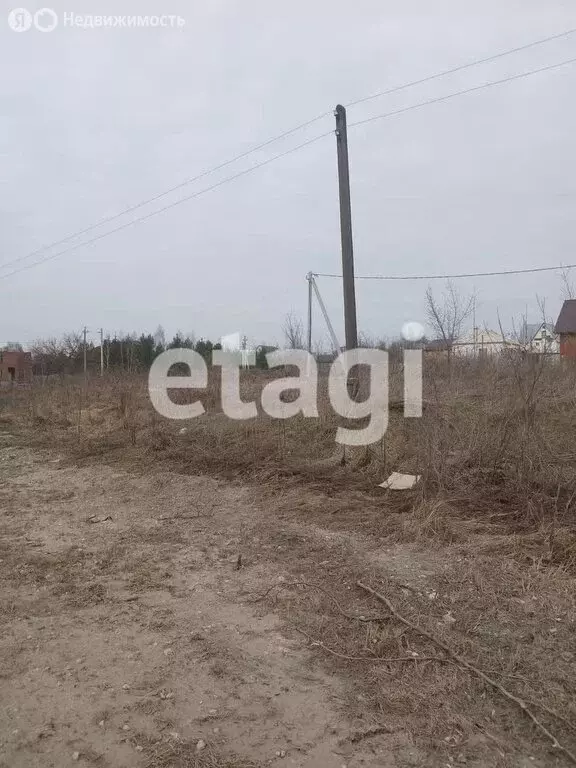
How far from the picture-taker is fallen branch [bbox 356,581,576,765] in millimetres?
1984

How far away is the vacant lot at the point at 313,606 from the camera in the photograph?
2.08 meters

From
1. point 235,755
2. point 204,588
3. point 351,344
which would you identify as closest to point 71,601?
point 204,588

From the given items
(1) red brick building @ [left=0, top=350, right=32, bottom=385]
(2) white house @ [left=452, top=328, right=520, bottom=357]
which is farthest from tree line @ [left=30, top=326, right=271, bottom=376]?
(2) white house @ [left=452, top=328, right=520, bottom=357]

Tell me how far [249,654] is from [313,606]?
1.96ft

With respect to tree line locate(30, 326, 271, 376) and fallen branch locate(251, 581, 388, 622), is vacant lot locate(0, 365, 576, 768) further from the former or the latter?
tree line locate(30, 326, 271, 376)

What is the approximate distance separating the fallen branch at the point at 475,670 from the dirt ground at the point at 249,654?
4 centimetres

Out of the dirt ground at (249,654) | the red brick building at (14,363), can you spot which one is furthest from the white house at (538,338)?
the red brick building at (14,363)

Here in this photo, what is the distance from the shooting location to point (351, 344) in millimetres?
7934

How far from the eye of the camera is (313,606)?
Answer: 3.18m

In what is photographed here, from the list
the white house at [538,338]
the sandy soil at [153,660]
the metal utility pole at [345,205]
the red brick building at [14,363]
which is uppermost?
the metal utility pole at [345,205]

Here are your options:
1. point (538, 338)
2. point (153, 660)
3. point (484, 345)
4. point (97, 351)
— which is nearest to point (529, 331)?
point (538, 338)

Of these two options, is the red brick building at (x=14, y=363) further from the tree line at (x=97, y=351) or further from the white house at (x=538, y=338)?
the white house at (x=538, y=338)

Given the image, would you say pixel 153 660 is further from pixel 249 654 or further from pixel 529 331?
pixel 529 331

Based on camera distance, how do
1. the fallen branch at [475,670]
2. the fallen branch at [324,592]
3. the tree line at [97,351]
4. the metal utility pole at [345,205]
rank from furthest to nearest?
the tree line at [97,351] → the metal utility pole at [345,205] → the fallen branch at [324,592] → the fallen branch at [475,670]
